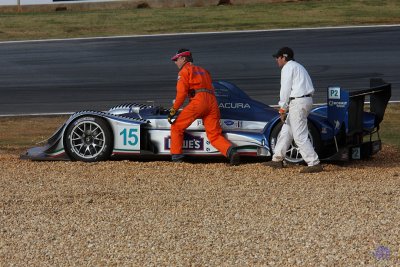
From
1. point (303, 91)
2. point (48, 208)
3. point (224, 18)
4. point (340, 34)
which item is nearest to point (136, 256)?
point (48, 208)

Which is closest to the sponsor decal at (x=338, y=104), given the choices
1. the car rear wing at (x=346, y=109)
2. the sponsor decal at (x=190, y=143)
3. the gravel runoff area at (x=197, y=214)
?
the car rear wing at (x=346, y=109)

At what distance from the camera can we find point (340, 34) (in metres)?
26.9

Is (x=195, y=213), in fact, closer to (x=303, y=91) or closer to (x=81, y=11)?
(x=303, y=91)

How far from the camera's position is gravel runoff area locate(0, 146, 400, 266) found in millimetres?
8547

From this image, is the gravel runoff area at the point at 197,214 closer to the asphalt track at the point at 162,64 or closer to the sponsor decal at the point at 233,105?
the sponsor decal at the point at 233,105

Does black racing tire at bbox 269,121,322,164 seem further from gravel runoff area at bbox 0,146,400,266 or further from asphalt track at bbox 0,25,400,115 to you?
asphalt track at bbox 0,25,400,115

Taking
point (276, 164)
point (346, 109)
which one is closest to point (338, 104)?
point (346, 109)

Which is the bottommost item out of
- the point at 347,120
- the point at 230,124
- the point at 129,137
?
the point at 129,137

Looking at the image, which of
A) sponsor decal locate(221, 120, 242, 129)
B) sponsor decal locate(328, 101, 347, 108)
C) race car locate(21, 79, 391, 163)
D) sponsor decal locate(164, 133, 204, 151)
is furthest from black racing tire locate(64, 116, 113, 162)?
sponsor decal locate(328, 101, 347, 108)

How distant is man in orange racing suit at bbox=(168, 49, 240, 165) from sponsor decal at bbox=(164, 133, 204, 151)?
0.61 ft

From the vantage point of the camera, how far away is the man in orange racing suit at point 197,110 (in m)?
13.1

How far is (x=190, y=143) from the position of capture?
13.5 m

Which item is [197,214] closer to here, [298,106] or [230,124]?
[298,106]

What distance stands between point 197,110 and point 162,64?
10.9 metres
